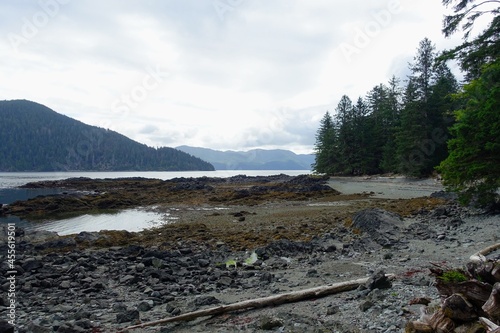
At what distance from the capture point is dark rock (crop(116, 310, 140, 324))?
243 inches

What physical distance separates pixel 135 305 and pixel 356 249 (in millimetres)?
7268

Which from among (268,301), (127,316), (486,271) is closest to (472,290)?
(486,271)

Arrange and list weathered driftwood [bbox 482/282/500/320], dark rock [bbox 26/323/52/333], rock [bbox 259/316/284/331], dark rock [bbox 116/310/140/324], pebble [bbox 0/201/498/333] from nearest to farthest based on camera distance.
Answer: weathered driftwood [bbox 482/282/500/320] → rock [bbox 259/316/284/331] → pebble [bbox 0/201/498/333] → dark rock [bbox 26/323/52/333] → dark rock [bbox 116/310/140/324]

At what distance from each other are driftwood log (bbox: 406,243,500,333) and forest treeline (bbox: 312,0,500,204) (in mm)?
10322

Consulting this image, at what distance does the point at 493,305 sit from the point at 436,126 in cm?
4764

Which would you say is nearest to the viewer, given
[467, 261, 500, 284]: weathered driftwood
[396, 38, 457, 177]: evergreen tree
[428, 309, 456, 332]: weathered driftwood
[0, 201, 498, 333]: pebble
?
Result: [428, 309, 456, 332]: weathered driftwood

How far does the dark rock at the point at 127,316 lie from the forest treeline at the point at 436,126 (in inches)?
507

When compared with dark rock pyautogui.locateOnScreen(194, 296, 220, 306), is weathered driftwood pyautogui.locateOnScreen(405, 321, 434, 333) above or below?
above

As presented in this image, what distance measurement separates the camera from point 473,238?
35.0 feet

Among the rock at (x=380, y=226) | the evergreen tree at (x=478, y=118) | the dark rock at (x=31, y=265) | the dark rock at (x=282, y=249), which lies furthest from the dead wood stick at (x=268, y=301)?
the evergreen tree at (x=478, y=118)

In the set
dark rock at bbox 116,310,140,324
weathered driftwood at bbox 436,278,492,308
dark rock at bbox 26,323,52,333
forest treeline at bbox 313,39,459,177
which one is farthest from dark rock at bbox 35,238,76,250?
forest treeline at bbox 313,39,459,177

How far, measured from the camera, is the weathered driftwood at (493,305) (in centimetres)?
343

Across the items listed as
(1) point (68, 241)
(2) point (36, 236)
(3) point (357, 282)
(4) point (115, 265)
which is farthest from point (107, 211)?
(3) point (357, 282)

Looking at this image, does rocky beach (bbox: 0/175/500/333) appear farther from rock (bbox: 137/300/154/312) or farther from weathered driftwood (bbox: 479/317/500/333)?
weathered driftwood (bbox: 479/317/500/333)
